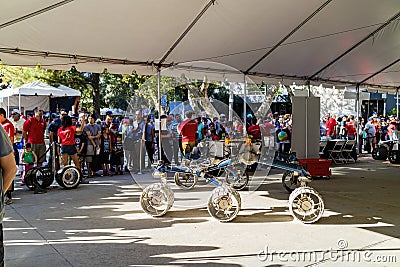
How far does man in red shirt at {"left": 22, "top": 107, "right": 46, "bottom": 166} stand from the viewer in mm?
8773

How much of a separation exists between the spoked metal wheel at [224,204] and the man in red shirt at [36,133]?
4887 mm

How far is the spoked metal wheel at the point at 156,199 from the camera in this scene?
5.88 metres

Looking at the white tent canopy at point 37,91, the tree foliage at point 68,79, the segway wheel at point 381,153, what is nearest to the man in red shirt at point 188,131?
the tree foliage at point 68,79

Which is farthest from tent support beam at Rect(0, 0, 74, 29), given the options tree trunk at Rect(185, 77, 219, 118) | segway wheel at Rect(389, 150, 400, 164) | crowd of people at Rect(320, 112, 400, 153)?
crowd of people at Rect(320, 112, 400, 153)

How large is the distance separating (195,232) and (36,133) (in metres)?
5.32

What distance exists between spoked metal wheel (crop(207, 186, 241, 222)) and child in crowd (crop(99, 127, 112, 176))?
535cm

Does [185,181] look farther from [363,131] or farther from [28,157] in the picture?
[363,131]

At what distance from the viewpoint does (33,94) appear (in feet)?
47.9

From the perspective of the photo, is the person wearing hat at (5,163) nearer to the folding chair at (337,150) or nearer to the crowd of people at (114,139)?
the crowd of people at (114,139)

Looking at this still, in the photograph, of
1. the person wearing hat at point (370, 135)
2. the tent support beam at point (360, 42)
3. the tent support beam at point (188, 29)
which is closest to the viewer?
the tent support beam at point (188, 29)

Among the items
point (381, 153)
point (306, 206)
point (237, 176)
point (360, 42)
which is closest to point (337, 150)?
point (381, 153)

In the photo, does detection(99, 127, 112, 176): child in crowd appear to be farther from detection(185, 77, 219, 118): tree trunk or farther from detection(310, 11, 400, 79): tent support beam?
detection(310, 11, 400, 79): tent support beam

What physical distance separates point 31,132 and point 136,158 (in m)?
2.67

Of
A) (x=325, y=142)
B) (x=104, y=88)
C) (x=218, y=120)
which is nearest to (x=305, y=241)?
(x=218, y=120)
